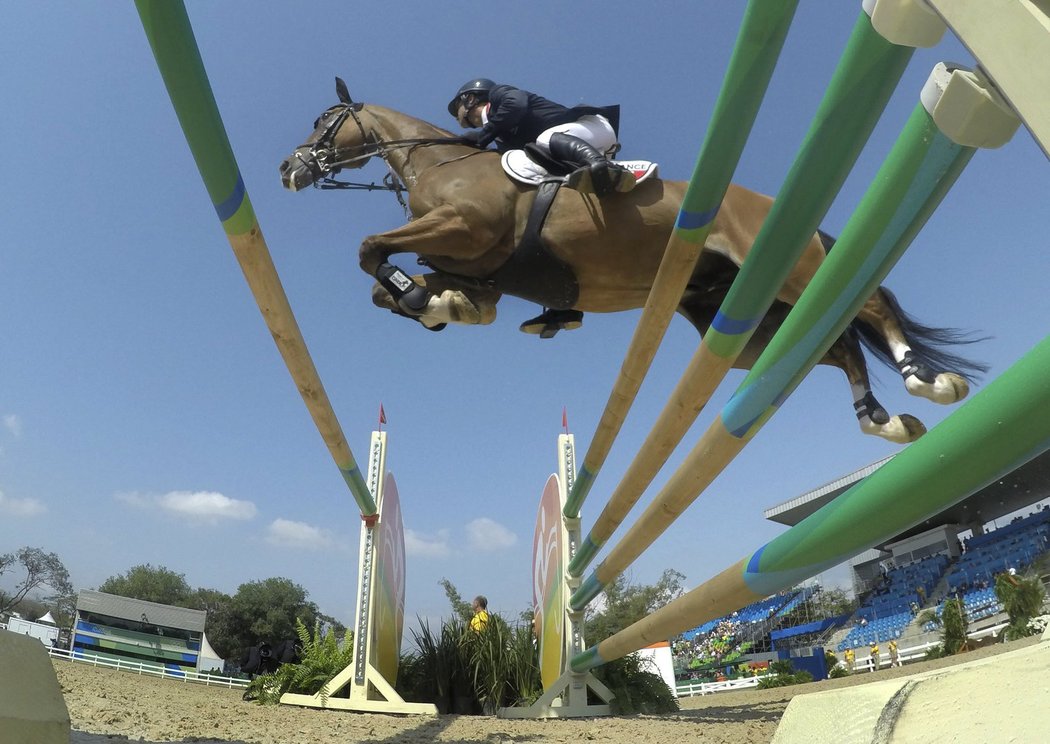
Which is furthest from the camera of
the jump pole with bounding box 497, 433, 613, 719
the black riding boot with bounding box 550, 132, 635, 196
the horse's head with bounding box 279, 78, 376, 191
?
the jump pole with bounding box 497, 433, 613, 719

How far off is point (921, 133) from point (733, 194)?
168 centimetres

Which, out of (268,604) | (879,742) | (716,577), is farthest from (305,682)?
(268,604)

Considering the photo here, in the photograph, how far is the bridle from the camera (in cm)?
325

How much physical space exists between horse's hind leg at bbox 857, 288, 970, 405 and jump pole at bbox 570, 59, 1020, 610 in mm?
570

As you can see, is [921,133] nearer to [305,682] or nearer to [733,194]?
[733,194]

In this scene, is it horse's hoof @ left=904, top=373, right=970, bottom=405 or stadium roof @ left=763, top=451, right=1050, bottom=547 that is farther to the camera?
stadium roof @ left=763, top=451, right=1050, bottom=547

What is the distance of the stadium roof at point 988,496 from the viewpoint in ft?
60.7

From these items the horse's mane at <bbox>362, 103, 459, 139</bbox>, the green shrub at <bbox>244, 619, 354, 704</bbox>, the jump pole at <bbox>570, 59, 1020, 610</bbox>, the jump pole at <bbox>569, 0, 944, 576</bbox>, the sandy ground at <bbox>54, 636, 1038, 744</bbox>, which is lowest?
the sandy ground at <bbox>54, 636, 1038, 744</bbox>

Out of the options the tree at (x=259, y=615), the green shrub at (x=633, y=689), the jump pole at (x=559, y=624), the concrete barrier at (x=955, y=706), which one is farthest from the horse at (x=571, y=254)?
the tree at (x=259, y=615)

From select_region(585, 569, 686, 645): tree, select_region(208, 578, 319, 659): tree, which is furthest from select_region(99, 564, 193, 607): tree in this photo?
select_region(585, 569, 686, 645): tree

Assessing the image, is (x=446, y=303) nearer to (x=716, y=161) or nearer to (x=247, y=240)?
(x=247, y=240)

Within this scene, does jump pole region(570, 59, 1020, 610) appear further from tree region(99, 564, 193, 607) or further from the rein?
tree region(99, 564, 193, 607)

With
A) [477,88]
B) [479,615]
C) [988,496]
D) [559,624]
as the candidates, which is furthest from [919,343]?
[988,496]

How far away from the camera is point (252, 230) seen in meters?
1.89
